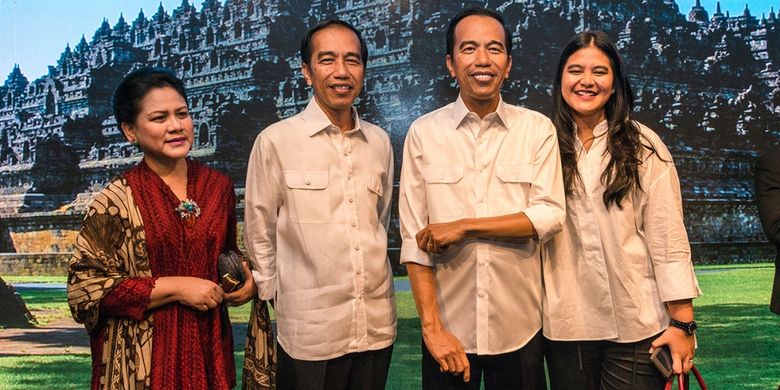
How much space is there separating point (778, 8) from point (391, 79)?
309cm

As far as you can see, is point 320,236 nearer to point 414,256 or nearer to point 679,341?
point 414,256

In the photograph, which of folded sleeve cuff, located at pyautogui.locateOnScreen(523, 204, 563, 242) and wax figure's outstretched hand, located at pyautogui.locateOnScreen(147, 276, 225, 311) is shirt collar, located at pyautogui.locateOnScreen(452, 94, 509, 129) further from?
wax figure's outstretched hand, located at pyautogui.locateOnScreen(147, 276, 225, 311)

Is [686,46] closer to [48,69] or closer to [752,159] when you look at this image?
[752,159]

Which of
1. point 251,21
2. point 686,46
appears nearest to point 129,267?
point 251,21

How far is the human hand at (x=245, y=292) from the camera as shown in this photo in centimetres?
199

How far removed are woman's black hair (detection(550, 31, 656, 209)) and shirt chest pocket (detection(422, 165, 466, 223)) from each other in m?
0.33

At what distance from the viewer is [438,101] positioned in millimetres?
5238

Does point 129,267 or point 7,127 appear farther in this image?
point 7,127

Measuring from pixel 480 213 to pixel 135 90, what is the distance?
104cm

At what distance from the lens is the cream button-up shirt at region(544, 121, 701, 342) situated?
1912mm

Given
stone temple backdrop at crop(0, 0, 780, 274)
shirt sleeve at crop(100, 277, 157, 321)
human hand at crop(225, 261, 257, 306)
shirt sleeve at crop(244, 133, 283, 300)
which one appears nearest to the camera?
shirt sleeve at crop(100, 277, 157, 321)

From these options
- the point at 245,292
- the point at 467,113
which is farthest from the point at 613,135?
the point at 245,292

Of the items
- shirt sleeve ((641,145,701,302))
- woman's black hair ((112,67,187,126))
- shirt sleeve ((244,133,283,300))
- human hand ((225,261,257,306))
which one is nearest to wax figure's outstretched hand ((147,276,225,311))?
human hand ((225,261,257,306))

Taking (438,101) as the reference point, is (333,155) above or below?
below
